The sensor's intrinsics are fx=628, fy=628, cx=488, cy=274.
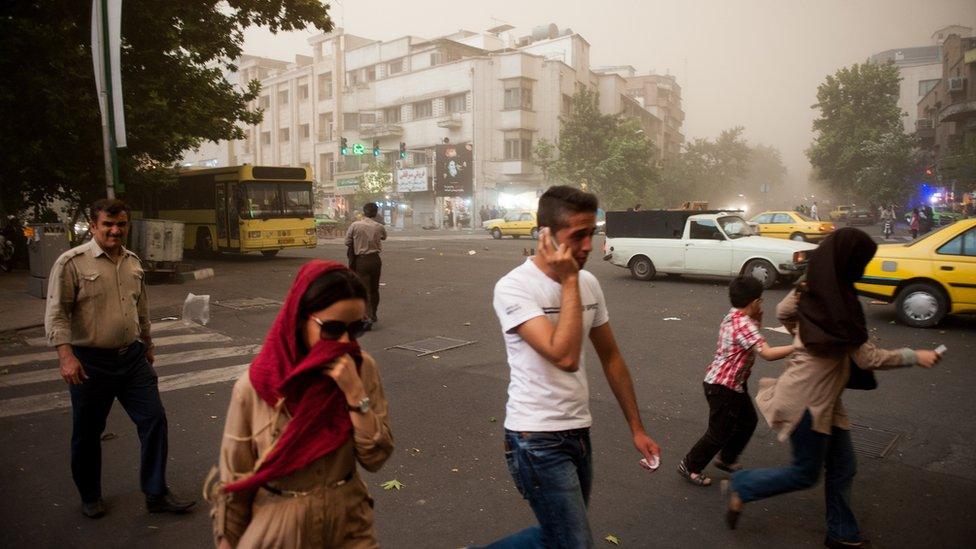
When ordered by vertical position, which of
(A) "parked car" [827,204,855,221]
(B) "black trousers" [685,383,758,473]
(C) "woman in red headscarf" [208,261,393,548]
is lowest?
(B) "black trousers" [685,383,758,473]

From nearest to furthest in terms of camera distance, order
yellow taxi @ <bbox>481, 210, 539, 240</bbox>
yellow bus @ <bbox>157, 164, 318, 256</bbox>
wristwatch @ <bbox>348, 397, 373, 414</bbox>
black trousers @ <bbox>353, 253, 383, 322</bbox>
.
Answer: wristwatch @ <bbox>348, 397, 373, 414</bbox> → black trousers @ <bbox>353, 253, 383, 322</bbox> → yellow bus @ <bbox>157, 164, 318, 256</bbox> → yellow taxi @ <bbox>481, 210, 539, 240</bbox>

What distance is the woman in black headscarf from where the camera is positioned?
3135mm

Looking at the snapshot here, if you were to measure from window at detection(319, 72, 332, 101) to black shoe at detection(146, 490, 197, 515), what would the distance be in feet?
213

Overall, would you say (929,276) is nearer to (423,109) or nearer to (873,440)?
(873,440)

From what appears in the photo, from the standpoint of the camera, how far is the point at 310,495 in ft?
6.40

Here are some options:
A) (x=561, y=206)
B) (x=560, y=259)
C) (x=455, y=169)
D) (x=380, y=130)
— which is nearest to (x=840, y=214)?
(x=455, y=169)

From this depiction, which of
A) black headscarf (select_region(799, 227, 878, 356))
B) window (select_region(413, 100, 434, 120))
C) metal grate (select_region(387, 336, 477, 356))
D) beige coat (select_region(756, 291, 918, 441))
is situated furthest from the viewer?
window (select_region(413, 100, 434, 120))

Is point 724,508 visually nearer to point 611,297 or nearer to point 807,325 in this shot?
point 807,325

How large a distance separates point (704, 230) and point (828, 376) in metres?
11.7

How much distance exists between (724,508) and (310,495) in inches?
118

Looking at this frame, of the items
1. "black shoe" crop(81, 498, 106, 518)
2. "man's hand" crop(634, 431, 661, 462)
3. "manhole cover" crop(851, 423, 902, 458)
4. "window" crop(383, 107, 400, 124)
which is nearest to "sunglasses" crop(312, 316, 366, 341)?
"man's hand" crop(634, 431, 661, 462)

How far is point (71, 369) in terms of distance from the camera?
367cm

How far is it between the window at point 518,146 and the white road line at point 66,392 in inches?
1771

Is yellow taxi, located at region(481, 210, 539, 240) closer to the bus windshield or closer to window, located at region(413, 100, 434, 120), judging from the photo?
the bus windshield
